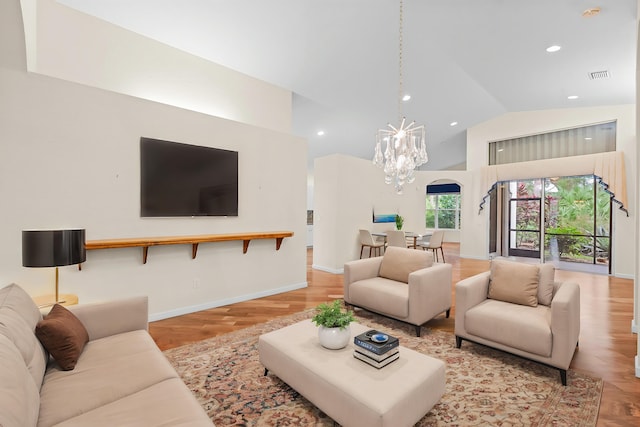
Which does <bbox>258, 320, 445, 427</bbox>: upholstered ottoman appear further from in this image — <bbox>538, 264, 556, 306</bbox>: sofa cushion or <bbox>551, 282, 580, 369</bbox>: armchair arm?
<bbox>538, 264, 556, 306</bbox>: sofa cushion

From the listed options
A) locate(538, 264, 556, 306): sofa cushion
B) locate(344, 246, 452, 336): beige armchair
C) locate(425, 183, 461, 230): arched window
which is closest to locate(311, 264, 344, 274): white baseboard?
locate(344, 246, 452, 336): beige armchair

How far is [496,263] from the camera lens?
3.06 metres

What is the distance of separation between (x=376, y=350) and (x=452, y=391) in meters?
0.87

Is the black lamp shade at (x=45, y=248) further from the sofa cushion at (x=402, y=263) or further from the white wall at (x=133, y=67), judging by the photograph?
the sofa cushion at (x=402, y=263)

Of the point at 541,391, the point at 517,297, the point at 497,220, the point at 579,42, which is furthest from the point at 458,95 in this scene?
the point at 541,391

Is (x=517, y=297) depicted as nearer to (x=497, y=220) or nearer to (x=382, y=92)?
(x=382, y=92)

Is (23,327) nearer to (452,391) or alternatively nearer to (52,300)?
(52,300)

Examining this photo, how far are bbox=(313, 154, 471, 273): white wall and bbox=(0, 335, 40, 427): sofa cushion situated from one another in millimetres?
5205

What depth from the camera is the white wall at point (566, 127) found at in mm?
5668

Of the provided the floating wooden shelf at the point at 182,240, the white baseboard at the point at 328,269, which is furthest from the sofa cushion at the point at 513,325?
the white baseboard at the point at 328,269

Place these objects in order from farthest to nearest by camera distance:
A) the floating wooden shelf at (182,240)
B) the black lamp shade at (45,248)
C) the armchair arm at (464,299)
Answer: the floating wooden shelf at (182,240) → the armchair arm at (464,299) → the black lamp shade at (45,248)

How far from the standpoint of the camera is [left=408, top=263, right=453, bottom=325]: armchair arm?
3051mm

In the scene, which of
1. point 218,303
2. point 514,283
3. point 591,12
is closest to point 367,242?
point 218,303

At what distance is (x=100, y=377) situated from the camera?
1.54 m
